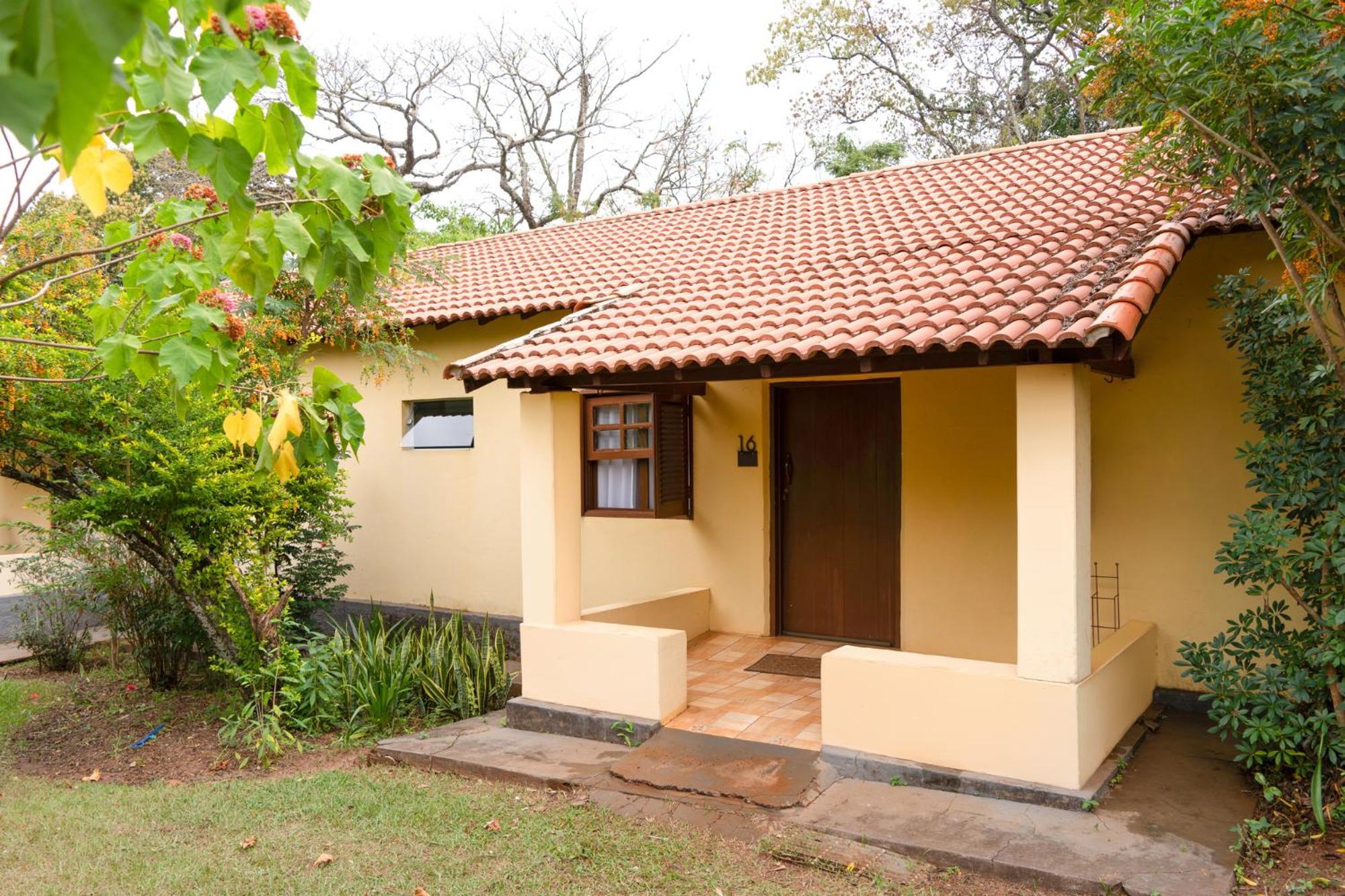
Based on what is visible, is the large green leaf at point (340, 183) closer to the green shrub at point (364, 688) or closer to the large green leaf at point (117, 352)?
the large green leaf at point (117, 352)

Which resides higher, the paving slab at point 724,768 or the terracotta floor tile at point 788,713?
the terracotta floor tile at point 788,713

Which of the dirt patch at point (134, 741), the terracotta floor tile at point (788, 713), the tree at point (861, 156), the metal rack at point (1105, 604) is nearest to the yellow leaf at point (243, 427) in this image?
the dirt patch at point (134, 741)

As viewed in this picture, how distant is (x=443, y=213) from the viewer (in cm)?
2244

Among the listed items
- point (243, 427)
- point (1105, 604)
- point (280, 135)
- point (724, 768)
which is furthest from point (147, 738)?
point (1105, 604)

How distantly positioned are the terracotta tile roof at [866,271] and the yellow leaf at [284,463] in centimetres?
383

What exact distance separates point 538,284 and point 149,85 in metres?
8.63

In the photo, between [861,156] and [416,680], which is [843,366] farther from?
[861,156]

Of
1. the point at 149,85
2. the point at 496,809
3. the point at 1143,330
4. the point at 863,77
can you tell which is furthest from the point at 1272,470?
the point at 863,77

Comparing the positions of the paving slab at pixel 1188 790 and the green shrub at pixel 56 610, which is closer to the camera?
the paving slab at pixel 1188 790

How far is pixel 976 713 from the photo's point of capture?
5.59 m

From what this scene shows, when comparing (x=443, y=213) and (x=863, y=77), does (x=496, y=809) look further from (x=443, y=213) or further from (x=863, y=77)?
(x=863, y=77)

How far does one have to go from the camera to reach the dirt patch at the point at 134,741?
682 cm

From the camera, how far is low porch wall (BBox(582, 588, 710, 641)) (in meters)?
8.01

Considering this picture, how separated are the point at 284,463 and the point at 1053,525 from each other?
171 inches
